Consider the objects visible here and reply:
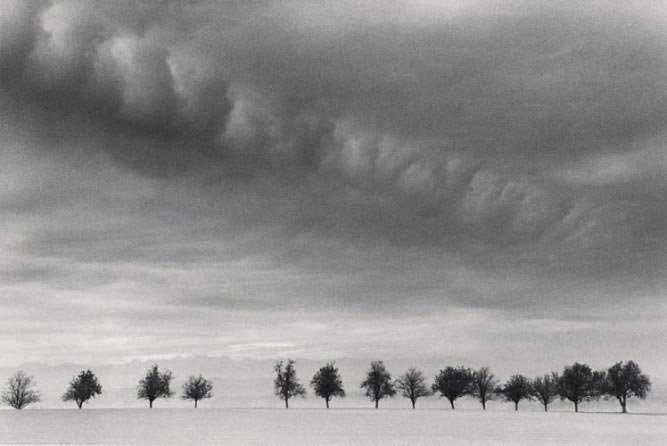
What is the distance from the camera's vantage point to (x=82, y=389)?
189875mm

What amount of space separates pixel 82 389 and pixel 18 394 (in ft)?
66.1

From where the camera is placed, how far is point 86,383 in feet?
630

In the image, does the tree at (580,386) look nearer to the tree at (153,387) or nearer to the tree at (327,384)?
the tree at (327,384)

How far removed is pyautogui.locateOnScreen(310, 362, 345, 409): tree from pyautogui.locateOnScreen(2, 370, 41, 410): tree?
81.9 meters

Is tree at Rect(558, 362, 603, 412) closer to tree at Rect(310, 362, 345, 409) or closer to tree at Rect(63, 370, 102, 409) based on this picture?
tree at Rect(310, 362, 345, 409)

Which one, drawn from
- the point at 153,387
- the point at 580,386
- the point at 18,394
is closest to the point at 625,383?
the point at 580,386

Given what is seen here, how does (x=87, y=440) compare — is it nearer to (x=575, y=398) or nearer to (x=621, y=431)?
(x=621, y=431)

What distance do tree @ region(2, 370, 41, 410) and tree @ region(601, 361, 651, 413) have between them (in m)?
167

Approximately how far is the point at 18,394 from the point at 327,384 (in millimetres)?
89535

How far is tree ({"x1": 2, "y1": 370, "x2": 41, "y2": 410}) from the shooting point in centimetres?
19188

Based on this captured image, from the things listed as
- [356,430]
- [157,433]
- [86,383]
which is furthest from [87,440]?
[86,383]

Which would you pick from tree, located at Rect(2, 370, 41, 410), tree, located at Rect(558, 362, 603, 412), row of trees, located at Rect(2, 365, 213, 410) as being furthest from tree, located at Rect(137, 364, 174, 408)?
tree, located at Rect(558, 362, 603, 412)

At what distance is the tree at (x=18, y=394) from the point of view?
7554 inches

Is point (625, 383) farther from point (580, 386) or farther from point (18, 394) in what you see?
point (18, 394)
